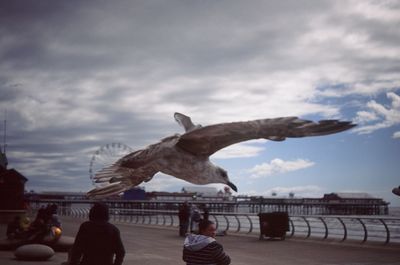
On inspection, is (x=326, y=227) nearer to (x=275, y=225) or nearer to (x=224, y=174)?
(x=275, y=225)

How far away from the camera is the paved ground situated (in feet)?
41.6

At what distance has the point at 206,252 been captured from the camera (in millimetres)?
5188

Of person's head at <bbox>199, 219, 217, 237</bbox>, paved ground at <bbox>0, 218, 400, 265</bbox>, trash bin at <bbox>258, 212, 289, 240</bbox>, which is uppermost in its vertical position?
person's head at <bbox>199, 219, 217, 237</bbox>

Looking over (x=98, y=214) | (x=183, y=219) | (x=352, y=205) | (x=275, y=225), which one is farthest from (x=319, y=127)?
(x=352, y=205)

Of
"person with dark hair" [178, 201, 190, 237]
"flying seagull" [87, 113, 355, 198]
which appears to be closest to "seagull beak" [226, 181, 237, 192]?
"flying seagull" [87, 113, 355, 198]

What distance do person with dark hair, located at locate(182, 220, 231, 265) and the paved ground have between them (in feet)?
24.7

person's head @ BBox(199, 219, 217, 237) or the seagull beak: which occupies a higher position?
the seagull beak

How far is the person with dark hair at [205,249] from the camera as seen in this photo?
5184mm

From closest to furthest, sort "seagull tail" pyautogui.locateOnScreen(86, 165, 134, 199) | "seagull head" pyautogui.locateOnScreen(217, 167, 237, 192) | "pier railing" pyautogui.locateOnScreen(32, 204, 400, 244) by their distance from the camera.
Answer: "seagull tail" pyautogui.locateOnScreen(86, 165, 134, 199) → "seagull head" pyautogui.locateOnScreen(217, 167, 237, 192) → "pier railing" pyautogui.locateOnScreen(32, 204, 400, 244)

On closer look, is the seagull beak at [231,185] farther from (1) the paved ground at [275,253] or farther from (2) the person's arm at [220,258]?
(1) the paved ground at [275,253]

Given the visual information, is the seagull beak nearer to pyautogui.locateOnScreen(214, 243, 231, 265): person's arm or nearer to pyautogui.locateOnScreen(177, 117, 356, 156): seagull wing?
pyautogui.locateOnScreen(177, 117, 356, 156): seagull wing

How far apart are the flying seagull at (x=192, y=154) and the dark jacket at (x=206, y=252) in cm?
68

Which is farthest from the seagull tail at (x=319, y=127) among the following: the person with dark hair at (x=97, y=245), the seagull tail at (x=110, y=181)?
the person with dark hair at (x=97, y=245)

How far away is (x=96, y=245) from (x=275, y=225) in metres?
14.8
